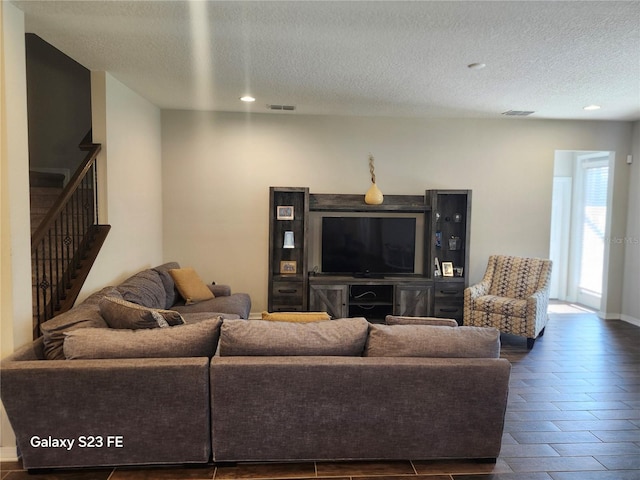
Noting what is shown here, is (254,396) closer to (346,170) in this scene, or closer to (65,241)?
(65,241)

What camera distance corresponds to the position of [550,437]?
3.06 metres

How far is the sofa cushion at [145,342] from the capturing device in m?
2.52

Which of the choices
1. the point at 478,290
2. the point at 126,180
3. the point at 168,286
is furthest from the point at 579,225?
the point at 126,180

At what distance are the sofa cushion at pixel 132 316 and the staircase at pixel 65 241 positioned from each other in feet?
2.16

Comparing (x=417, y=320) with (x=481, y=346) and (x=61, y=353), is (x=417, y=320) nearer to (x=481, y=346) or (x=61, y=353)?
(x=481, y=346)

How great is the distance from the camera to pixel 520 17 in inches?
110

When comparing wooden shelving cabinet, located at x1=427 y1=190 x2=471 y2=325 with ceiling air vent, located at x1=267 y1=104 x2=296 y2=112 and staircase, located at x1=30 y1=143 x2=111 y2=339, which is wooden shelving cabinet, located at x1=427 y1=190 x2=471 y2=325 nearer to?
ceiling air vent, located at x1=267 y1=104 x2=296 y2=112

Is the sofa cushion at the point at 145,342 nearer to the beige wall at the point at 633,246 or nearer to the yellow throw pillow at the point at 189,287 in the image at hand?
the yellow throw pillow at the point at 189,287

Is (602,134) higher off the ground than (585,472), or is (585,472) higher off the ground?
(602,134)

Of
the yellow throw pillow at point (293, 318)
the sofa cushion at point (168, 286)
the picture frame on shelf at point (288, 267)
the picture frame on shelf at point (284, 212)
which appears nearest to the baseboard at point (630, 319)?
the picture frame on shelf at point (288, 267)

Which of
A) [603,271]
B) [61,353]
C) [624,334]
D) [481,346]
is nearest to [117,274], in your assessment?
[61,353]

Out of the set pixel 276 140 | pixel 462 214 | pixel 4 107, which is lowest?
pixel 462 214

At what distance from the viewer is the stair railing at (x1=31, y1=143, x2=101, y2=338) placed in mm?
3278

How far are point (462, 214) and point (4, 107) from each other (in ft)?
16.9
